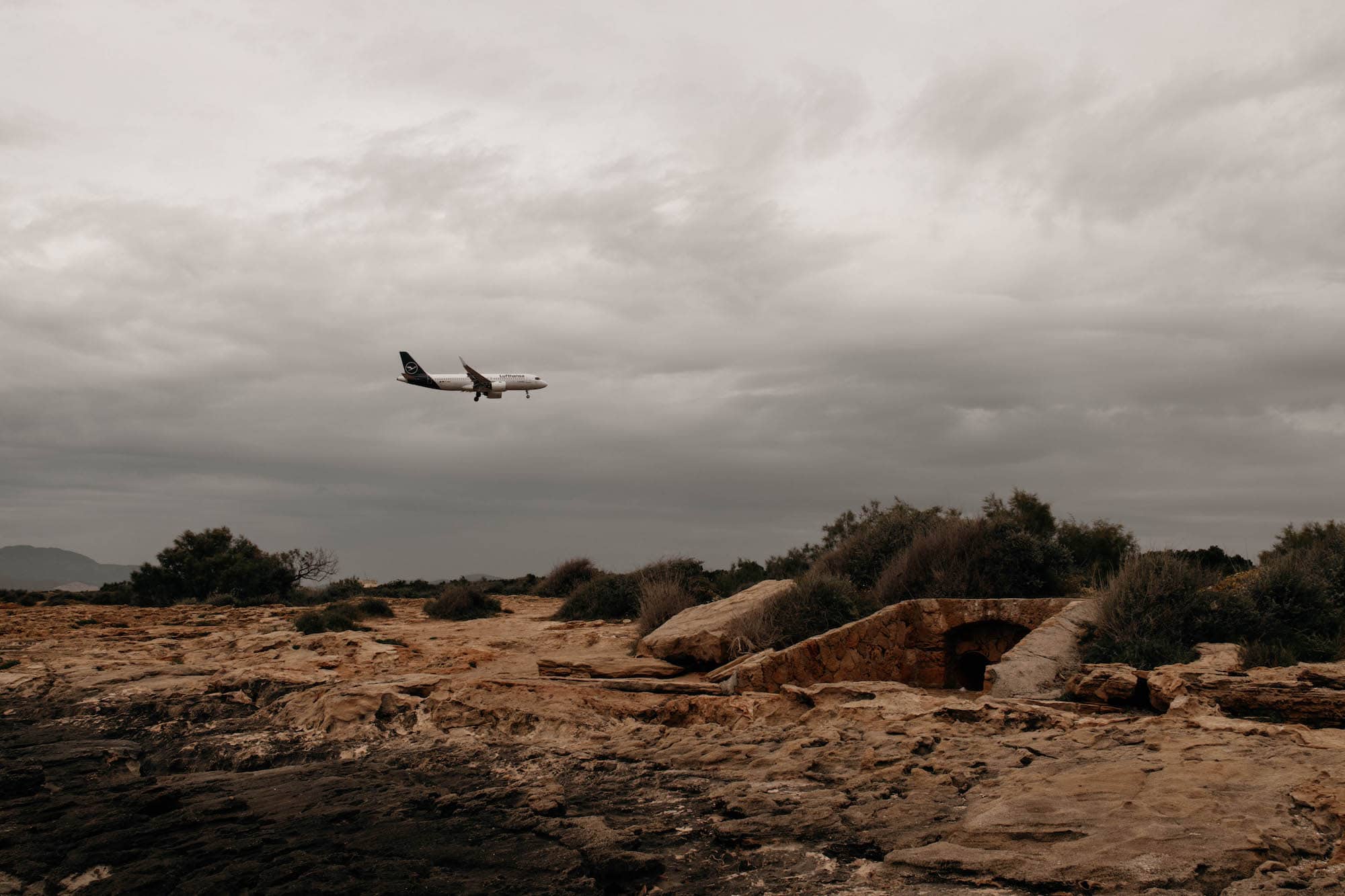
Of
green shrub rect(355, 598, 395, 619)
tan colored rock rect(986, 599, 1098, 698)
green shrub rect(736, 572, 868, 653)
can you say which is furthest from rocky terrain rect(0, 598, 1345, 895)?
green shrub rect(355, 598, 395, 619)

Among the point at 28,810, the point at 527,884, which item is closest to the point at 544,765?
the point at 527,884

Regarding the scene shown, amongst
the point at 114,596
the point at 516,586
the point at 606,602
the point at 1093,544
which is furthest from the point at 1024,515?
the point at 114,596

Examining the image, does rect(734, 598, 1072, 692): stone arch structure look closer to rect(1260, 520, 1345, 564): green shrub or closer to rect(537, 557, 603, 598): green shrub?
rect(1260, 520, 1345, 564): green shrub

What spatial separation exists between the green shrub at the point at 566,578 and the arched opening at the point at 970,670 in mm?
15180

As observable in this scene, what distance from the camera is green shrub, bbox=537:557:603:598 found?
87.1ft

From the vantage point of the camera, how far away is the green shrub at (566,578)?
87.1ft

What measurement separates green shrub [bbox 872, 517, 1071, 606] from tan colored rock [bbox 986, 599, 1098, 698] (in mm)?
2863

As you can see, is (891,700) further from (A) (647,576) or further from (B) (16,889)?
(A) (647,576)

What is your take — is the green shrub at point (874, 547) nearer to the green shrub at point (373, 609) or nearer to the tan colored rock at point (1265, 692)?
the tan colored rock at point (1265, 692)

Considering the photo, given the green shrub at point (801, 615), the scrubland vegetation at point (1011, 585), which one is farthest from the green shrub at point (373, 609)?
the green shrub at point (801, 615)

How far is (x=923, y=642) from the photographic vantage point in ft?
38.6

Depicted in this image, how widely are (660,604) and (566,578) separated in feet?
38.9

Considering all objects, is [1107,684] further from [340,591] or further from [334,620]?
[340,591]

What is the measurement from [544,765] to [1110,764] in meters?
4.55
